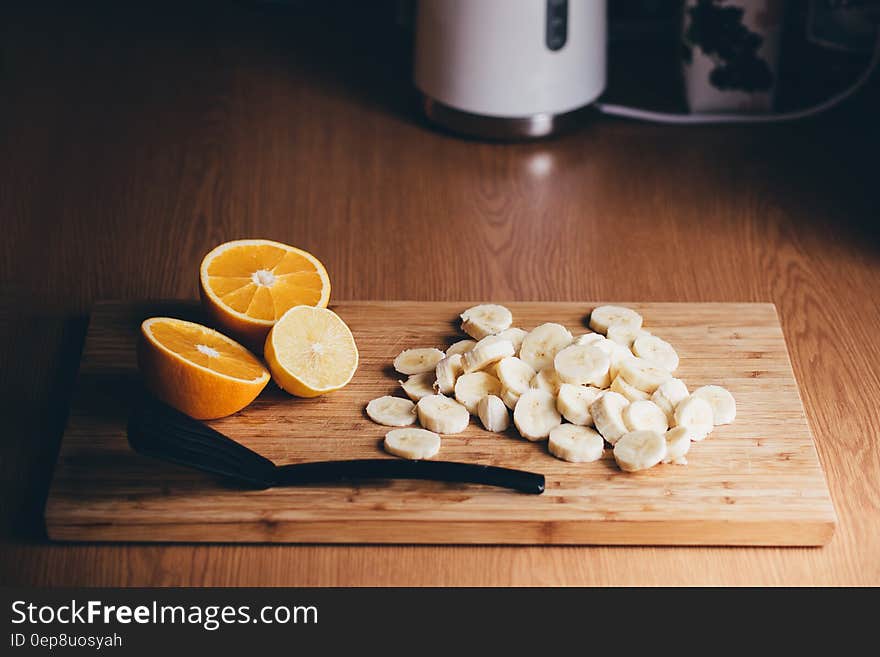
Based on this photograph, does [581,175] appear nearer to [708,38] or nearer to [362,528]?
[708,38]

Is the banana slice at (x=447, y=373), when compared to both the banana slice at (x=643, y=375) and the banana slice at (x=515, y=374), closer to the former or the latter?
the banana slice at (x=515, y=374)

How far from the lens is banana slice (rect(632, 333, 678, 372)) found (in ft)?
3.74

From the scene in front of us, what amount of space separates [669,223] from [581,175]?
0.52 ft

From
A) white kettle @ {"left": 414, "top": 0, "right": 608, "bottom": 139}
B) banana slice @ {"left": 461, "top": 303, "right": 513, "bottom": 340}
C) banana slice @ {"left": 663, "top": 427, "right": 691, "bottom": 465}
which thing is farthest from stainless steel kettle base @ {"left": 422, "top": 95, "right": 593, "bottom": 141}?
banana slice @ {"left": 663, "top": 427, "right": 691, "bottom": 465}

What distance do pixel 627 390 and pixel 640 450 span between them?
82 mm

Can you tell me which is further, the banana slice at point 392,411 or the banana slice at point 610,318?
the banana slice at point 610,318

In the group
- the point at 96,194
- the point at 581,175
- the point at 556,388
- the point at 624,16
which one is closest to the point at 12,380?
the point at 96,194

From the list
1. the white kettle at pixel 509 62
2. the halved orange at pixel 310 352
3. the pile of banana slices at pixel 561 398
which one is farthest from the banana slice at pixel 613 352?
the white kettle at pixel 509 62

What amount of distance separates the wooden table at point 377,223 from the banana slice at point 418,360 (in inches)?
7.9

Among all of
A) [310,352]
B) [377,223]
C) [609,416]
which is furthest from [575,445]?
[377,223]

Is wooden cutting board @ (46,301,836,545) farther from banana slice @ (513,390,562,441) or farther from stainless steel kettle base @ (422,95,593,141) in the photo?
stainless steel kettle base @ (422,95,593,141)

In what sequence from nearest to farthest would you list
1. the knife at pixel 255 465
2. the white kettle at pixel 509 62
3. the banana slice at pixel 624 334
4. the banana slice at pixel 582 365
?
the knife at pixel 255 465, the banana slice at pixel 582 365, the banana slice at pixel 624 334, the white kettle at pixel 509 62

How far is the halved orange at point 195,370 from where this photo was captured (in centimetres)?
103

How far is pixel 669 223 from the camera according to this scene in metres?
1.49
